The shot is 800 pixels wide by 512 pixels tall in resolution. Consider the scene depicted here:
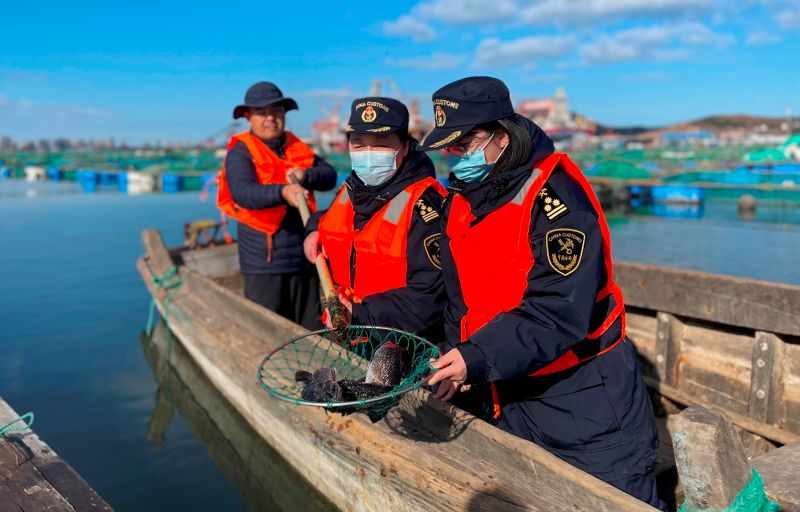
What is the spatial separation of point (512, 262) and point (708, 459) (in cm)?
A: 91

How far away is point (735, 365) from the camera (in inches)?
174

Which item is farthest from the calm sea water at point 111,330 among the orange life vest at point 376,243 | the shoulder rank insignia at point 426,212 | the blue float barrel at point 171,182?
the blue float barrel at point 171,182

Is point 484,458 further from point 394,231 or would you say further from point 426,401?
point 394,231

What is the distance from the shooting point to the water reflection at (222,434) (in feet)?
16.2

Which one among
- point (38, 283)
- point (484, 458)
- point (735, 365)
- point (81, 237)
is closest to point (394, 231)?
point (484, 458)

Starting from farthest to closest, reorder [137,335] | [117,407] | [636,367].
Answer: [137,335] → [117,407] → [636,367]

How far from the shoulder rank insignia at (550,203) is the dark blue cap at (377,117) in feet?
3.54

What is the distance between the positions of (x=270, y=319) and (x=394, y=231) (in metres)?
1.74

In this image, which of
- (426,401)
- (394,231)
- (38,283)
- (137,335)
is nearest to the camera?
(426,401)

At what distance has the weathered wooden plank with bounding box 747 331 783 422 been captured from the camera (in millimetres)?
4094

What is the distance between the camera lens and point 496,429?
253 cm

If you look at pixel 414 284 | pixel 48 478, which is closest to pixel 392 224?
pixel 414 284

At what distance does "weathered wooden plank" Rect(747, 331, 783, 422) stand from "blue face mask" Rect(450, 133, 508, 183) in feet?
9.16

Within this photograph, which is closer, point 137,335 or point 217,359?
point 217,359
